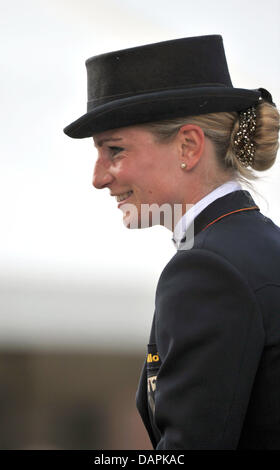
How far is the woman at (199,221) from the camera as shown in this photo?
1.82m

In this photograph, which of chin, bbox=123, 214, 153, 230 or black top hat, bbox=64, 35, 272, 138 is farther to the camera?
chin, bbox=123, 214, 153, 230

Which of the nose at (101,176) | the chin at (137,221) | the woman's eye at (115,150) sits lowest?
the chin at (137,221)

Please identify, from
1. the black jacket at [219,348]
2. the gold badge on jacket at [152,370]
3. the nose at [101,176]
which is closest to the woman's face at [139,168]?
the nose at [101,176]

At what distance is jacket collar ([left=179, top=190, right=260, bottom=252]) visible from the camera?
212 cm

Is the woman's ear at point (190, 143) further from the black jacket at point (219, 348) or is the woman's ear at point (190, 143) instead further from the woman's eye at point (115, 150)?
the black jacket at point (219, 348)

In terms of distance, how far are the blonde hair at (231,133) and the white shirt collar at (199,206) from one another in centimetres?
6

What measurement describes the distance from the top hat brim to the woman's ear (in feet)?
0.14

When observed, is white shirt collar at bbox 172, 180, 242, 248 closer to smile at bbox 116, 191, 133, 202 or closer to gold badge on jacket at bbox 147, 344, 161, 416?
Result: smile at bbox 116, 191, 133, 202

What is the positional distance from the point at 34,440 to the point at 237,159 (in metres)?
7.95

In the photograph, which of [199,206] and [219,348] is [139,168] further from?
[219,348]

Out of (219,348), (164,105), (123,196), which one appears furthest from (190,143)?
(219,348)

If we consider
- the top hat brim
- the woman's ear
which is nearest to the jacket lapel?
the woman's ear
